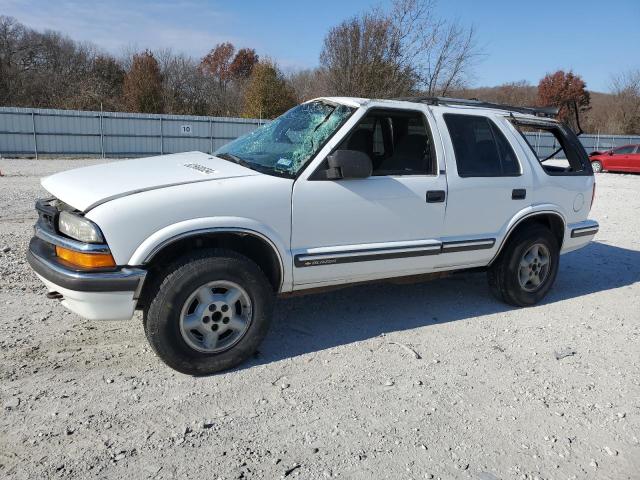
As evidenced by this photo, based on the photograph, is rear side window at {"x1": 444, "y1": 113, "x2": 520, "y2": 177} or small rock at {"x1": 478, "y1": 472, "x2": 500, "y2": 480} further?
rear side window at {"x1": 444, "y1": 113, "x2": 520, "y2": 177}

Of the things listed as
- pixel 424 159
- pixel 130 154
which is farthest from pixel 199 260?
pixel 130 154

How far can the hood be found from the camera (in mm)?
3178

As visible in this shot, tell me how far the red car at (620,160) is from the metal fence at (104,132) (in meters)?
4.37

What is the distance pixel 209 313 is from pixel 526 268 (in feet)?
10.4

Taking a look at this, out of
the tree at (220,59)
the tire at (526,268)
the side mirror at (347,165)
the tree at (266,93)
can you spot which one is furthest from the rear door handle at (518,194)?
the tree at (220,59)

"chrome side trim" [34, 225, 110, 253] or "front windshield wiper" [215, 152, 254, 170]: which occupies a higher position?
"front windshield wiper" [215, 152, 254, 170]

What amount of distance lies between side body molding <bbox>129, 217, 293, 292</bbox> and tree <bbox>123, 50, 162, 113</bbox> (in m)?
29.7

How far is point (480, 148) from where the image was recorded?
4602 millimetres

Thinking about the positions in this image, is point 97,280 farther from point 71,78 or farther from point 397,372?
point 71,78

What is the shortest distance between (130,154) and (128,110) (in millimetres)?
8439

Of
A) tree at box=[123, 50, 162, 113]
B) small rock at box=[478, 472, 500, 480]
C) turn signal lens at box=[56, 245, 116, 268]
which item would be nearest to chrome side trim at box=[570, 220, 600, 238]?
small rock at box=[478, 472, 500, 480]

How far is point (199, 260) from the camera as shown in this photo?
331 centimetres

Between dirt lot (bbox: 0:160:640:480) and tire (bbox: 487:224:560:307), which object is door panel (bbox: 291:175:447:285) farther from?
tire (bbox: 487:224:560:307)

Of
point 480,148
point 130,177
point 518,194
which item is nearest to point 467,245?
point 518,194
